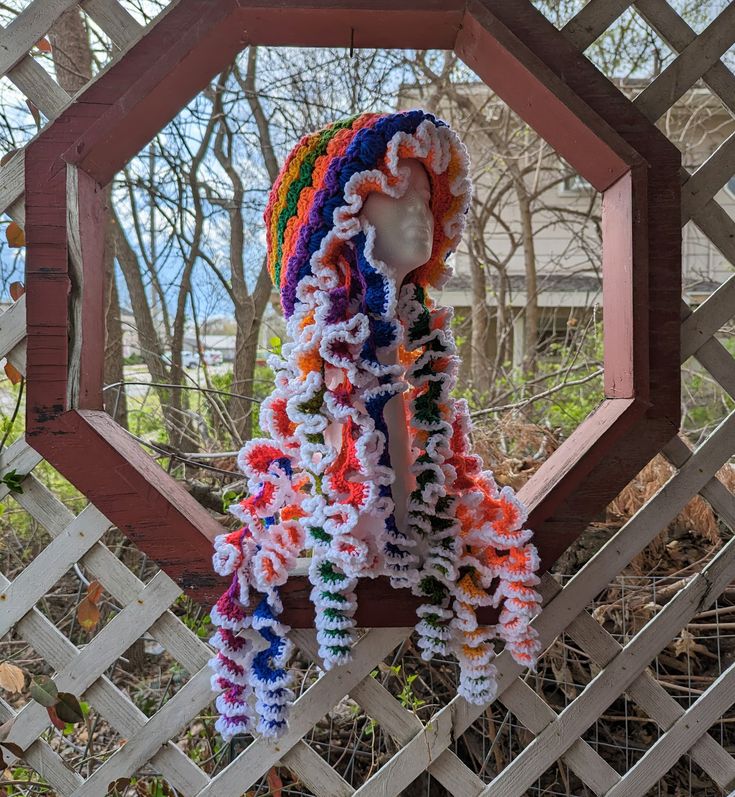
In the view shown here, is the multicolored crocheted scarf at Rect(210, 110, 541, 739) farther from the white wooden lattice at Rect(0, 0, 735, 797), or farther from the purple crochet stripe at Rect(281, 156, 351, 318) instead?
the white wooden lattice at Rect(0, 0, 735, 797)

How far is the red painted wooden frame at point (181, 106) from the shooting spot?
89 cm

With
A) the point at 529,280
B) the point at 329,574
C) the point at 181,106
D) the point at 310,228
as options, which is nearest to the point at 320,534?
the point at 329,574

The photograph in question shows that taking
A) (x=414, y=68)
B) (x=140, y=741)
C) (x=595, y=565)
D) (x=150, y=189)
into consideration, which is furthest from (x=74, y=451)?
(x=414, y=68)

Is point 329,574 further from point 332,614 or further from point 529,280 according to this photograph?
point 529,280

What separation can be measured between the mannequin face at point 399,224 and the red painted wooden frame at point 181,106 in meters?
0.26

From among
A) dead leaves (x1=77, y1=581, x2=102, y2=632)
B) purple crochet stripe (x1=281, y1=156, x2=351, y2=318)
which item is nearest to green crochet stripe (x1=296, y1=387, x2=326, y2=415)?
purple crochet stripe (x1=281, y1=156, x2=351, y2=318)

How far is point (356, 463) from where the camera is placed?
0.84 metres

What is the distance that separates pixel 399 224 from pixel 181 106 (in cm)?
40

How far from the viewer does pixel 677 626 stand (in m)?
1.05

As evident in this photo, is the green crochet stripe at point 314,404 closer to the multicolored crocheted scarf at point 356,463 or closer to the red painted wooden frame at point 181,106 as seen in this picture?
the multicolored crocheted scarf at point 356,463

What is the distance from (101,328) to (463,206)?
0.55 m

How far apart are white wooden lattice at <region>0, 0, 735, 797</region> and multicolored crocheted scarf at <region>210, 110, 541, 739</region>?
0.15m

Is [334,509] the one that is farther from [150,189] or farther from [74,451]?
[150,189]

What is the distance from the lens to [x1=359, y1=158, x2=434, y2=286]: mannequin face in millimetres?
827
